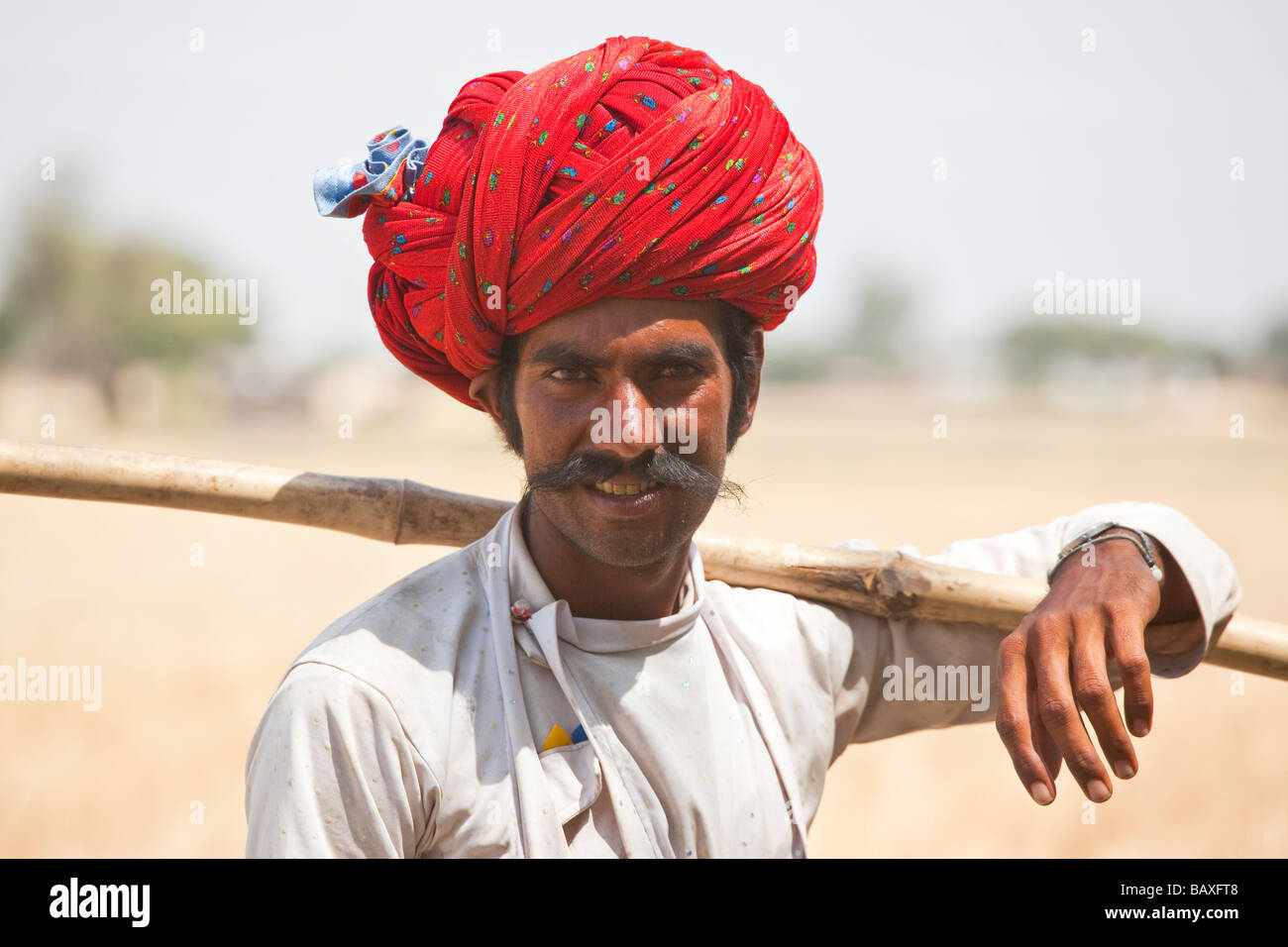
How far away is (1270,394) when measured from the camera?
50.2m

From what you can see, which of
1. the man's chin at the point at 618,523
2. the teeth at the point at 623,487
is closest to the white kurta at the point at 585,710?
the man's chin at the point at 618,523

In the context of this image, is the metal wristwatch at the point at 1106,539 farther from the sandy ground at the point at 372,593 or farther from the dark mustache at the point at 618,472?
the dark mustache at the point at 618,472

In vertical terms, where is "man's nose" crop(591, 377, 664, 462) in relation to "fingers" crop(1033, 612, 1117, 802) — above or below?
above

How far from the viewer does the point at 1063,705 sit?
2.20 meters

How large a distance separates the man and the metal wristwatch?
13 mm

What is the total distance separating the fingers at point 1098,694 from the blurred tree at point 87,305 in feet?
162

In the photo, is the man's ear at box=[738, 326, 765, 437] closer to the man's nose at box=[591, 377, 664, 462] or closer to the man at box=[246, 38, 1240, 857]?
the man at box=[246, 38, 1240, 857]

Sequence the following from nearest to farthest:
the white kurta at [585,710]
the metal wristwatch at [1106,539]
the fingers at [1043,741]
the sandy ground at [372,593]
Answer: the white kurta at [585,710] < the fingers at [1043,741] < the metal wristwatch at [1106,539] < the sandy ground at [372,593]

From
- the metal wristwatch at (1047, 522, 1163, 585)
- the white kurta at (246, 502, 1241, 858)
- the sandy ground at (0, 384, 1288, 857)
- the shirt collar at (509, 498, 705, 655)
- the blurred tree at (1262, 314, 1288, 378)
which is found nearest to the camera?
the white kurta at (246, 502, 1241, 858)

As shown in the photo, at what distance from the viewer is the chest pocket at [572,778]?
2.27 metres

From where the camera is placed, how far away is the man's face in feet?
7.67

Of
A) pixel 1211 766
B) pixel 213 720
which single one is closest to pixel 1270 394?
pixel 1211 766

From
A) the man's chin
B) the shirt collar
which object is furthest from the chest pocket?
the man's chin

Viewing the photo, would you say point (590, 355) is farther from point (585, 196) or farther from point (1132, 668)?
point (1132, 668)
